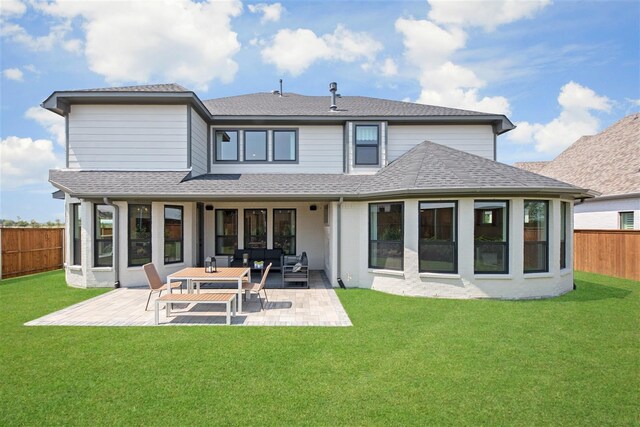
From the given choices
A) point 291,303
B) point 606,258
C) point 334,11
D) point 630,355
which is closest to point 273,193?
point 291,303

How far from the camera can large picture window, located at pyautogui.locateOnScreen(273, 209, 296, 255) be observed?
12.5 metres

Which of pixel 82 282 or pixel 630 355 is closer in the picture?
pixel 630 355

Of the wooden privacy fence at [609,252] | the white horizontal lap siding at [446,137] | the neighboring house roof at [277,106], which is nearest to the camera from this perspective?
the neighboring house roof at [277,106]

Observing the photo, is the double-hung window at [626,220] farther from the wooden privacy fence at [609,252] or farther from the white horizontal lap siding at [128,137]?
the white horizontal lap siding at [128,137]

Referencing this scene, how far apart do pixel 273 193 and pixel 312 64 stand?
7088mm

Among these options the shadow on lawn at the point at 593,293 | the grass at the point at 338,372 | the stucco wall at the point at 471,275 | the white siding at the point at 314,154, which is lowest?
the shadow on lawn at the point at 593,293

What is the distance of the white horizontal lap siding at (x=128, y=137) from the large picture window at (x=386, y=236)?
21.0 feet

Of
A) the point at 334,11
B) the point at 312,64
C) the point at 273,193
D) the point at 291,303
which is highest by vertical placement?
the point at 334,11

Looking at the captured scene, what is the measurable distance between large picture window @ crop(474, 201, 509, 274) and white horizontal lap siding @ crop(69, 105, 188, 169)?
9.06m

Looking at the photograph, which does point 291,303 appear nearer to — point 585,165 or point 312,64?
point 312,64

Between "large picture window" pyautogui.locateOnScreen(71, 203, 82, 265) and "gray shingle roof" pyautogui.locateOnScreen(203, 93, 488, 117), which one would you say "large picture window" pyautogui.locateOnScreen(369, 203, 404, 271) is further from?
"large picture window" pyautogui.locateOnScreen(71, 203, 82, 265)

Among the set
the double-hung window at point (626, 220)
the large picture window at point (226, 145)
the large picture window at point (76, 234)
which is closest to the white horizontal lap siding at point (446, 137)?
the large picture window at point (226, 145)

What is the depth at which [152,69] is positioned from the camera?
13.0m

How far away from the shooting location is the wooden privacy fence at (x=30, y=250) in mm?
11570
